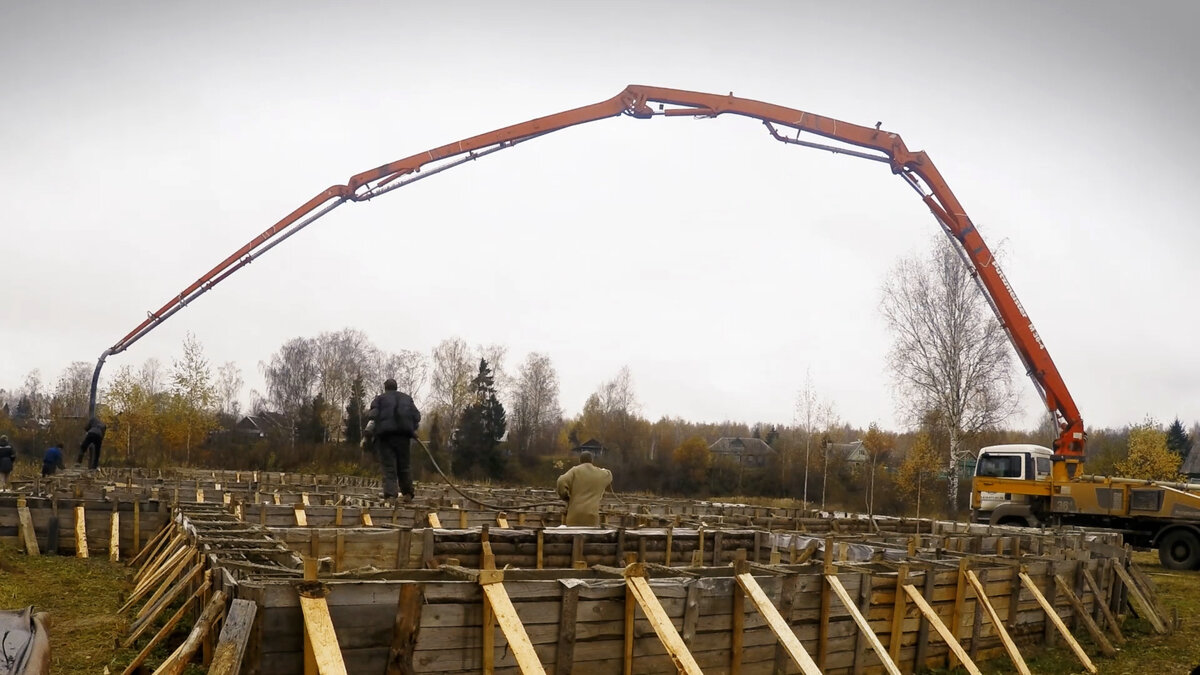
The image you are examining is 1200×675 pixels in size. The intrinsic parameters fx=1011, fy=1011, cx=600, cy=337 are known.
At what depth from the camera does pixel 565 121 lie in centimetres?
2198

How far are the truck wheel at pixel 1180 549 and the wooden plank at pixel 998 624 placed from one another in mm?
13622

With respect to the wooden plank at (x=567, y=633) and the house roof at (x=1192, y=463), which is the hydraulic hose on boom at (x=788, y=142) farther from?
the house roof at (x=1192, y=463)

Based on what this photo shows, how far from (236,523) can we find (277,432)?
6436 cm

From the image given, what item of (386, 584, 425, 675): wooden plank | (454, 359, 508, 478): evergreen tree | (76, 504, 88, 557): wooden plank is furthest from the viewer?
(454, 359, 508, 478): evergreen tree

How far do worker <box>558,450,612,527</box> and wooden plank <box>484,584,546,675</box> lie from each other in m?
5.87

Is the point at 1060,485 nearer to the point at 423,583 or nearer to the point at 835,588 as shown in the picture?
the point at 835,588

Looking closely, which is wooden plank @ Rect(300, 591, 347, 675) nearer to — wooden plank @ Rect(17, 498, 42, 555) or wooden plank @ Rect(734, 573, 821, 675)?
wooden plank @ Rect(734, 573, 821, 675)

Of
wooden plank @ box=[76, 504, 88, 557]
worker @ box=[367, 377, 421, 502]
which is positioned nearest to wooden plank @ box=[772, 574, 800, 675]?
worker @ box=[367, 377, 421, 502]

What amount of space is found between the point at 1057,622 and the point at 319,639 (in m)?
7.99

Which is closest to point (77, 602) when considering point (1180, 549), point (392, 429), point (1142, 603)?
point (392, 429)

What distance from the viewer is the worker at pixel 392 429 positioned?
14.2 metres

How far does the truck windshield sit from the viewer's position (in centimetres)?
2305

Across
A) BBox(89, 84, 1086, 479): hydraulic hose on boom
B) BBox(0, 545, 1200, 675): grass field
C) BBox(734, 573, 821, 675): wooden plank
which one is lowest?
BBox(0, 545, 1200, 675): grass field

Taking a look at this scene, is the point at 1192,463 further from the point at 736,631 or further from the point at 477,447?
the point at 736,631
